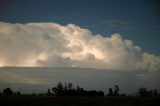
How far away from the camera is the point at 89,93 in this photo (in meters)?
96.6

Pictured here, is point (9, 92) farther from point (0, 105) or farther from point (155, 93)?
point (0, 105)

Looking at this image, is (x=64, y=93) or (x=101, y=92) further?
(x=101, y=92)

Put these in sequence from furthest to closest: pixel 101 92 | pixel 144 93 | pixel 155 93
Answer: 1. pixel 144 93
2. pixel 155 93
3. pixel 101 92

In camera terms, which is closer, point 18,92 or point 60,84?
point 60,84

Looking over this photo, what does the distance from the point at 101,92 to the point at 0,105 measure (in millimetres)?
71322

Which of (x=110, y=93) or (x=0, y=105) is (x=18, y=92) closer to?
(x=110, y=93)

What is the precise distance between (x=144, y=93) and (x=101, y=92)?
163 feet

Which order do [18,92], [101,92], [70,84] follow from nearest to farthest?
1. [101,92]
2. [70,84]
3. [18,92]

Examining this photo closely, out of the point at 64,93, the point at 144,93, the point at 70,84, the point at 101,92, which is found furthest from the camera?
the point at 144,93

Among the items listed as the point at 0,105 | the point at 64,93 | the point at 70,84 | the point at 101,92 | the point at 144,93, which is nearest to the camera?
the point at 0,105

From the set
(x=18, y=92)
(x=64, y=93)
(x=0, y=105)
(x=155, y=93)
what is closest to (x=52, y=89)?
(x=18, y=92)

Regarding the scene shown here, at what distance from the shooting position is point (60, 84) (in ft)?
381

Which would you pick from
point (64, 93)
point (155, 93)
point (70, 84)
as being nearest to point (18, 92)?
point (70, 84)

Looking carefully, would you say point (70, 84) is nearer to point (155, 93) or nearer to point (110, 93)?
point (110, 93)
